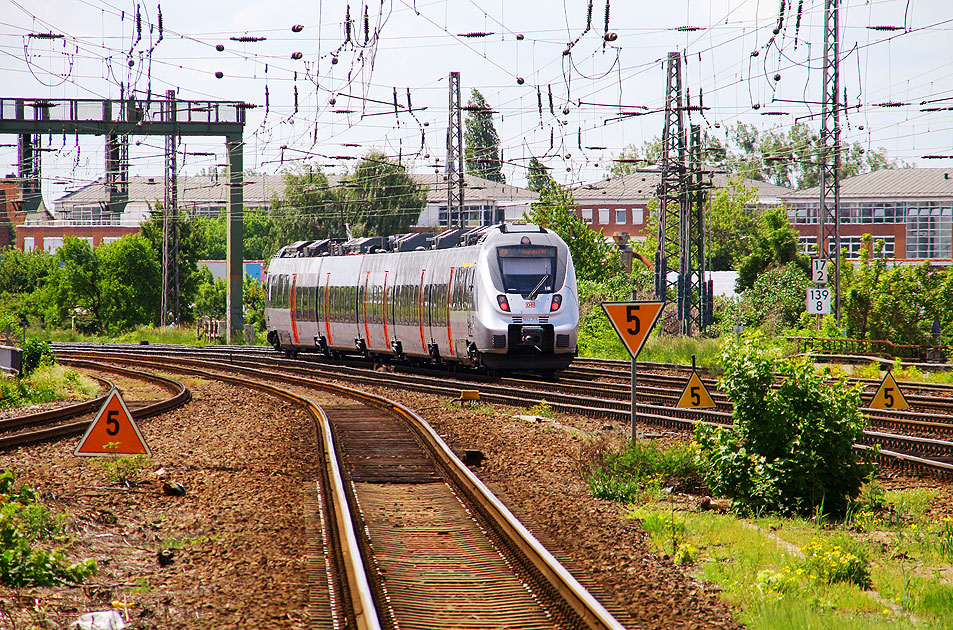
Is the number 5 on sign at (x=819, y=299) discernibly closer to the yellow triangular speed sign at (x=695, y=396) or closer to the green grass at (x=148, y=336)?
the yellow triangular speed sign at (x=695, y=396)

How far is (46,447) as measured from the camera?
588 inches

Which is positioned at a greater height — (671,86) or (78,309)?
(671,86)

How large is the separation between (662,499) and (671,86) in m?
24.7

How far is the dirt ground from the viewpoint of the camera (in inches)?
271

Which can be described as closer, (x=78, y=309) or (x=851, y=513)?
(x=851, y=513)

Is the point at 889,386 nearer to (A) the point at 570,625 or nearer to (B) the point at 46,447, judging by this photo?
(A) the point at 570,625

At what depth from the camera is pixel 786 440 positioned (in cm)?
1046

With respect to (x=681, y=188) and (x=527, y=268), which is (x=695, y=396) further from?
(x=681, y=188)

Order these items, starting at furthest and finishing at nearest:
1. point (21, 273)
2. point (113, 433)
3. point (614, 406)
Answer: point (21, 273)
point (614, 406)
point (113, 433)

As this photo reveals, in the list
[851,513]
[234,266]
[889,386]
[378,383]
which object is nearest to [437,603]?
[851,513]

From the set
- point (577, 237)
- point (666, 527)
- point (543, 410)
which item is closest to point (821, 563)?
point (666, 527)

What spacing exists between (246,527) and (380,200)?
258 feet

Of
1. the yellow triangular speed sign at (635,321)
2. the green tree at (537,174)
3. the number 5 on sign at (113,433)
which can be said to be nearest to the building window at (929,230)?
the green tree at (537,174)

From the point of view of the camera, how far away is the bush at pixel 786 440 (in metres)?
10.3
